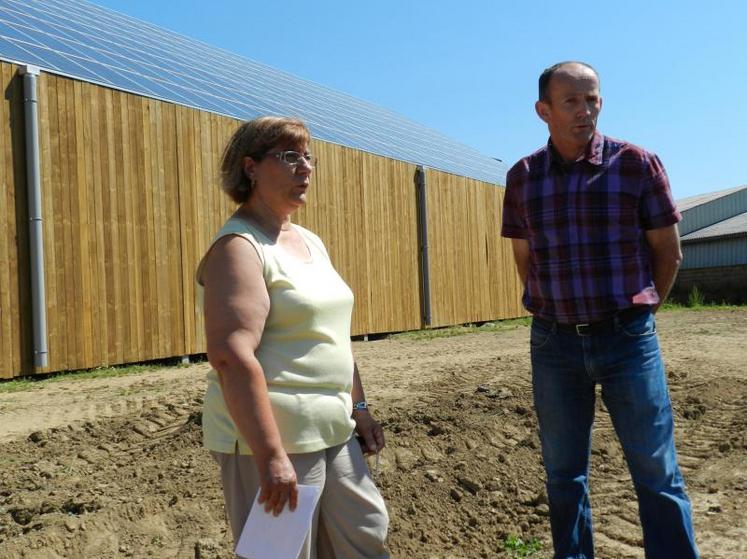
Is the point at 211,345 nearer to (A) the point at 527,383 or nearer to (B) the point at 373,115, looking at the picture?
(A) the point at 527,383

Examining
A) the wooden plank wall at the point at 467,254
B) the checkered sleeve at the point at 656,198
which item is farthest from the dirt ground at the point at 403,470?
the wooden plank wall at the point at 467,254

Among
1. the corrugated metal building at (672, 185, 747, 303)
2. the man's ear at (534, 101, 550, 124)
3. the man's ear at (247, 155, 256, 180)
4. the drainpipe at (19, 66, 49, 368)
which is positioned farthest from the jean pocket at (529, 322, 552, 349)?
the corrugated metal building at (672, 185, 747, 303)

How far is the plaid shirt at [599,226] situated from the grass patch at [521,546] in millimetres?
1546

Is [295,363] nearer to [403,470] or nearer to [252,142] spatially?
[252,142]

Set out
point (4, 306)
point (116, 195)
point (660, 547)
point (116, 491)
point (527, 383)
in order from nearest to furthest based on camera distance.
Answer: point (660, 547), point (116, 491), point (527, 383), point (4, 306), point (116, 195)

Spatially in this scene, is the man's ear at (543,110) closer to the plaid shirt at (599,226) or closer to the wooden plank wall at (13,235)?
the plaid shirt at (599,226)

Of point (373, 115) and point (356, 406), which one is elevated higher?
point (373, 115)

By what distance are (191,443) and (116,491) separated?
798 mm

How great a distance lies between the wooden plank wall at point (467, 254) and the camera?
1354cm

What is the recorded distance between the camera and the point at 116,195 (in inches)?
322

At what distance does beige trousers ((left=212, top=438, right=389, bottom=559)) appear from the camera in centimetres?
189

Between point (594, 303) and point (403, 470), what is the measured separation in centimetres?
241

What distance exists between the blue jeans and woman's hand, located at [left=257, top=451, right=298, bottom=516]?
125cm

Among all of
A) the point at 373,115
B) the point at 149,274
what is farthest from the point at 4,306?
the point at 373,115
